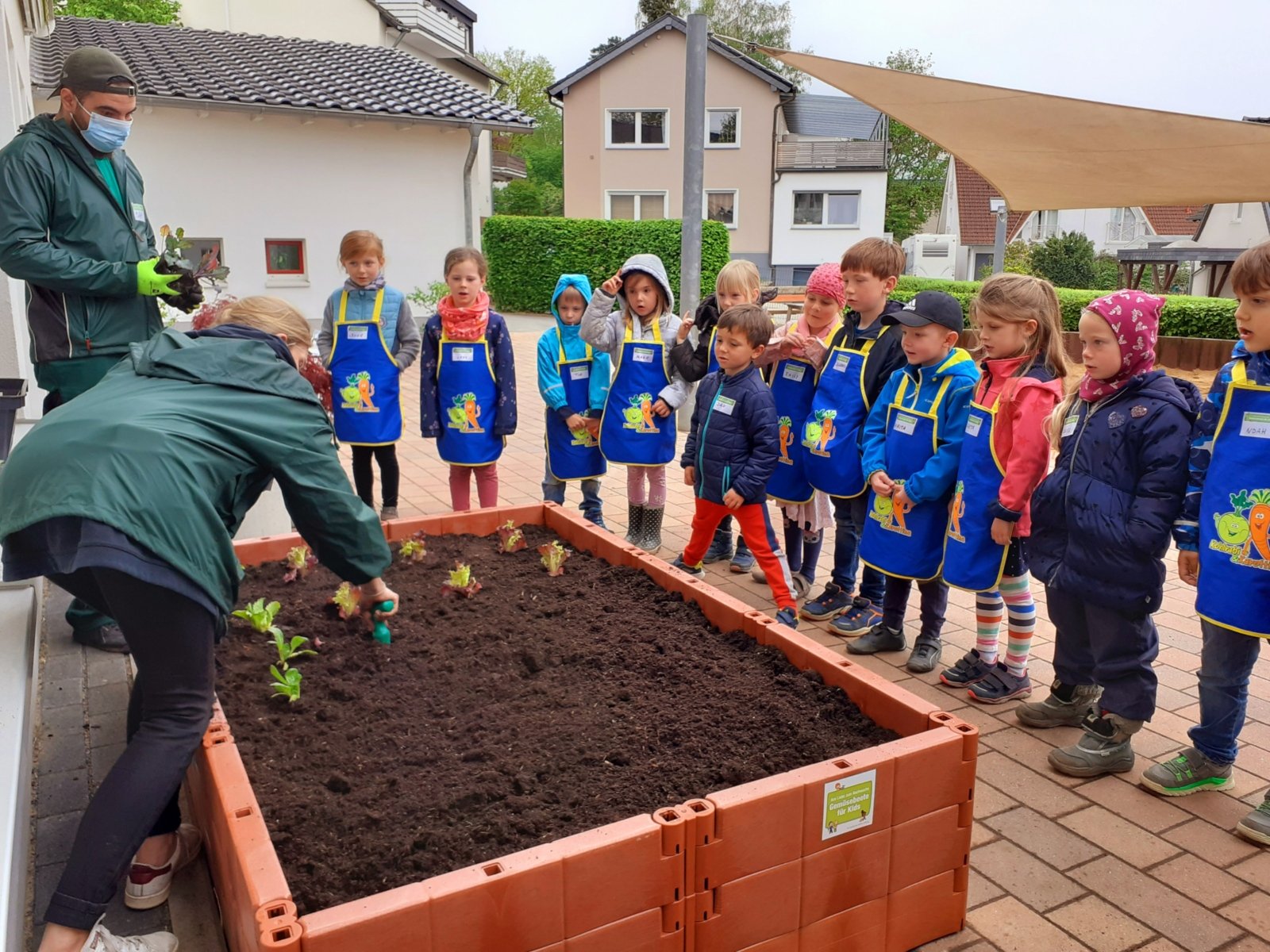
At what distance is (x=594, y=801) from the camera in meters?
2.60

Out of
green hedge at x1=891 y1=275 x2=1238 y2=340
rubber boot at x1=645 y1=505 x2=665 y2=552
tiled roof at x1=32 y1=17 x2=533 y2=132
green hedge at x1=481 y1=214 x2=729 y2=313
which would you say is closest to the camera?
rubber boot at x1=645 y1=505 x2=665 y2=552

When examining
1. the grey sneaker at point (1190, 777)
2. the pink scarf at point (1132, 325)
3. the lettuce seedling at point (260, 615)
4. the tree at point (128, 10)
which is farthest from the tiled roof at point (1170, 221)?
the lettuce seedling at point (260, 615)

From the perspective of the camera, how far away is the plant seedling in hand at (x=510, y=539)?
4742 mm

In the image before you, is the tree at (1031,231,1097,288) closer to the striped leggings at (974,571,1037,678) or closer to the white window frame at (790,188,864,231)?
the white window frame at (790,188,864,231)

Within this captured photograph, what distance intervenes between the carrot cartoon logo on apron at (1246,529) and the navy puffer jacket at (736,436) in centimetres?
195

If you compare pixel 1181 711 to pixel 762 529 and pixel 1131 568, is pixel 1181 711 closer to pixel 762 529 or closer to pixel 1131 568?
pixel 1131 568

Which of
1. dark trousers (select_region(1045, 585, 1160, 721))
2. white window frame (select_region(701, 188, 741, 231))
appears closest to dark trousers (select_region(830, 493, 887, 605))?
dark trousers (select_region(1045, 585, 1160, 721))

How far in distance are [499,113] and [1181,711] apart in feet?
48.9

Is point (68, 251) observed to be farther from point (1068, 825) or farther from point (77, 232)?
point (1068, 825)

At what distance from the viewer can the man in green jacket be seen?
3596mm

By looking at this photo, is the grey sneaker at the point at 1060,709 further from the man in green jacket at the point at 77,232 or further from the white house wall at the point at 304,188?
the white house wall at the point at 304,188

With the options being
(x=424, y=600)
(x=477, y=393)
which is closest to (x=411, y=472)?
(x=477, y=393)

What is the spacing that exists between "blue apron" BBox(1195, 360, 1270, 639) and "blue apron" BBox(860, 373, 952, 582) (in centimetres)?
118

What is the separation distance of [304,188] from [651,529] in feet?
40.0
